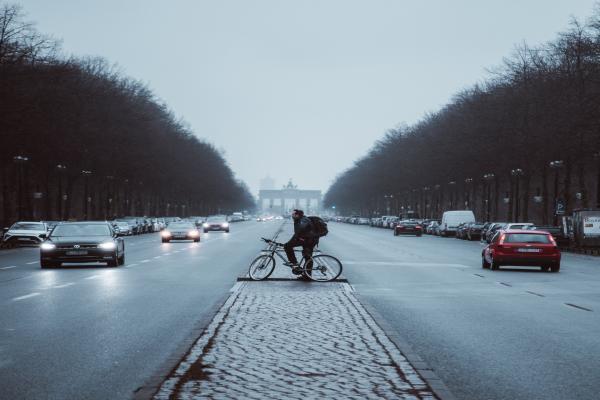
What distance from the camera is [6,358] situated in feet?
34.7

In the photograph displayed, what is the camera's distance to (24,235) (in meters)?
53.7

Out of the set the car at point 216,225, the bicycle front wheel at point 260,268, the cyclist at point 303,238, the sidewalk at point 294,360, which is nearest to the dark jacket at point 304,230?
the cyclist at point 303,238

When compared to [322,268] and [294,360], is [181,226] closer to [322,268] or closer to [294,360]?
[322,268]

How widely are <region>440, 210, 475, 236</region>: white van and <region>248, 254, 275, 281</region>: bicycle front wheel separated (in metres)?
57.9

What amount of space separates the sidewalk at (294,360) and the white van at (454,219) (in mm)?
66178

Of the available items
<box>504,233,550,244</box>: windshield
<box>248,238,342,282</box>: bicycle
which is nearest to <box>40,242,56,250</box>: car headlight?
<box>248,238,342,282</box>: bicycle

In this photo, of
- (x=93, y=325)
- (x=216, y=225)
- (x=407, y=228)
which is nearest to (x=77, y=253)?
(x=93, y=325)

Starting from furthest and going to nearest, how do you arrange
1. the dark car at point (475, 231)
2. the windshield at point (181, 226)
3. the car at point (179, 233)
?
the dark car at point (475, 231), the windshield at point (181, 226), the car at point (179, 233)

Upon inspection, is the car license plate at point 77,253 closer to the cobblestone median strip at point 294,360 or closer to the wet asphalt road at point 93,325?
the wet asphalt road at point 93,325

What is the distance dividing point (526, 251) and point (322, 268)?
993cm

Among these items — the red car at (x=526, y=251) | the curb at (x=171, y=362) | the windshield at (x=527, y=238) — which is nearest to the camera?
the curb at (x=171, y=362)

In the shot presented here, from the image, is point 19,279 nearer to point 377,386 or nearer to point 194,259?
point 194,259

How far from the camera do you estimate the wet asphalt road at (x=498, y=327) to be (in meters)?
9.27

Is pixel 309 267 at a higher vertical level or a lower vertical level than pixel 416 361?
higher
